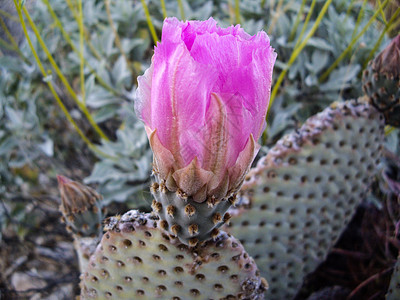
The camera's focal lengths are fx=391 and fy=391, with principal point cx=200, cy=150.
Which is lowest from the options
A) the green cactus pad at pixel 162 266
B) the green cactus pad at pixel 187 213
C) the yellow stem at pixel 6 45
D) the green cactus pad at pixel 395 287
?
the green cactus pad at pixel 395 287

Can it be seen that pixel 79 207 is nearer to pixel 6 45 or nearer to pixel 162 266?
pixel 162 266

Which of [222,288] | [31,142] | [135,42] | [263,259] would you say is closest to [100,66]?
[135,42]

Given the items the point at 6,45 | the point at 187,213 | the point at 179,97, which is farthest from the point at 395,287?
the point at 6,45

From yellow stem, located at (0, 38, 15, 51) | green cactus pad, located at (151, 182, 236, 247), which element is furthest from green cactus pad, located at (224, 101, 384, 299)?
yellow stem, located at (0, 38, 15, 51)

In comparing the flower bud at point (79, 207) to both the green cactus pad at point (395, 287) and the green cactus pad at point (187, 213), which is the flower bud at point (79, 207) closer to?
the green cactus pad at point (187, 213)

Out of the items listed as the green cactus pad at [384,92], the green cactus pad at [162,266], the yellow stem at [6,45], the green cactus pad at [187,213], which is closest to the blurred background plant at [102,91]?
the yellow stem at [6,45]
